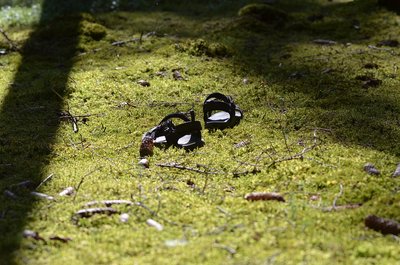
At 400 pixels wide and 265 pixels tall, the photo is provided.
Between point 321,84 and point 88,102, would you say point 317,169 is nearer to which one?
point 321,84

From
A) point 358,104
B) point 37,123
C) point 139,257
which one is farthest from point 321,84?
point 139,257

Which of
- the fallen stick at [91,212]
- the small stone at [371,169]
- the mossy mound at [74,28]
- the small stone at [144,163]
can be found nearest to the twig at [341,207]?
the small stone at [371,169]

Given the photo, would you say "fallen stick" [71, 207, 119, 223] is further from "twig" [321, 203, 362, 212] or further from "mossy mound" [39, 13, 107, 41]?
"mossy mound" [39, 13, 107, 41]

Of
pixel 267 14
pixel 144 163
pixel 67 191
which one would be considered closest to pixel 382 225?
pixel 144 163

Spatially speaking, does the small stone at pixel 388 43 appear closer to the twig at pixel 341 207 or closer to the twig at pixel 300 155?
the twig at pixel 300 155

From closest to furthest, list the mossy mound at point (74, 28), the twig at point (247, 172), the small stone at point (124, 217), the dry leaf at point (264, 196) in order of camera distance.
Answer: the small stone at point (124, 217) < the dry leaf at point (264, 196) < the twig at point (247, 172) < the mossy mound at point (74, 28)

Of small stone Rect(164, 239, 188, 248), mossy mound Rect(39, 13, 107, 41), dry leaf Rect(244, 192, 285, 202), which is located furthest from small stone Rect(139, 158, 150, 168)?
mossy mound Rect(39, 13, 107, 41)
